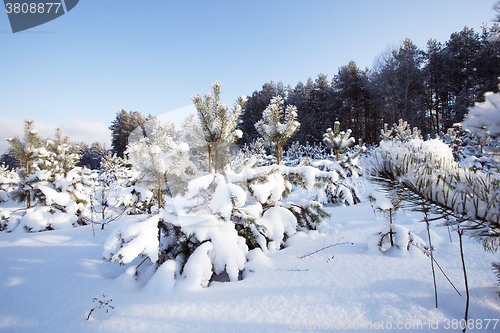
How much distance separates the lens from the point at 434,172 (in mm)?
918

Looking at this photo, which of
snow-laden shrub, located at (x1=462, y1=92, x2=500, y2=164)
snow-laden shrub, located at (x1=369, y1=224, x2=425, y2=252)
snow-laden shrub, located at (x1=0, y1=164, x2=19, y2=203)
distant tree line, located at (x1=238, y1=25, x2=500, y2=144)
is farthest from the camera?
distant tree line, located at (x1=238, y1=25, x2=500, y2=144)

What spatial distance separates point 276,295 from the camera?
1725 mm

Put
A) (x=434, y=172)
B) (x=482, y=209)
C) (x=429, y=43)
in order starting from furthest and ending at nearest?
(x=429, y=43) < (x=434, y=172) < (x=482, y=209)

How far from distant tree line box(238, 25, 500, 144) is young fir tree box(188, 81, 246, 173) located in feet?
62.6

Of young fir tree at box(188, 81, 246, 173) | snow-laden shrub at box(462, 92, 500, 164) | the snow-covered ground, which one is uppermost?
young fir tree at box(188, 81, 246, 173)

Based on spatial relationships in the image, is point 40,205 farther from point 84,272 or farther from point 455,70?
point 455,70

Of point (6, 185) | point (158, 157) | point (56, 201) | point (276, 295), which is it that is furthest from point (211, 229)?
point (6, 185)

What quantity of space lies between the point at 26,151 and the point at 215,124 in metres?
5.38

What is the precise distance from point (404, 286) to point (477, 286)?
0.53 metres

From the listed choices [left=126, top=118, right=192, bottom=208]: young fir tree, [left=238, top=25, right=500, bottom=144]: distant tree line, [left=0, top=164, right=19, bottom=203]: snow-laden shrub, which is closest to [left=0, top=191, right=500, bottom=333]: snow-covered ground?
[left=126, top=118, right=192, bottom=208]: young fir tree

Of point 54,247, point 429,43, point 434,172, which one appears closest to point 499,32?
point 434,172

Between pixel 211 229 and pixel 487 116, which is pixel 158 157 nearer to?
pixel 211 229

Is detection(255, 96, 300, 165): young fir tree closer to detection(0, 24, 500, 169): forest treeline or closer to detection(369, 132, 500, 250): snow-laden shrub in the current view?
detection(369, 132, 500, 250): snow-laden shrub

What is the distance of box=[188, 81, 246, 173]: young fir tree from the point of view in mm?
2600
